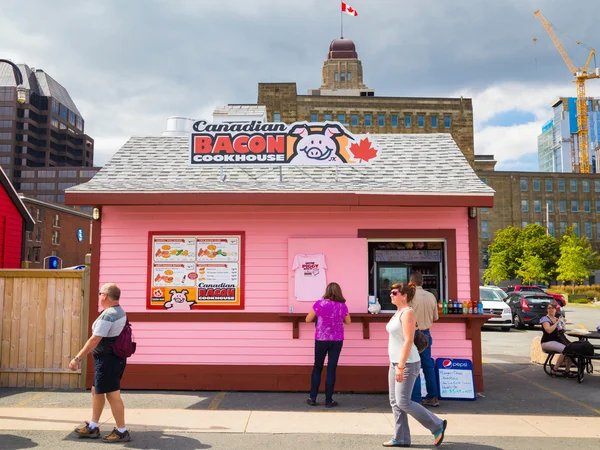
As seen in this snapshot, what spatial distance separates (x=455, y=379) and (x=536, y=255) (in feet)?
178

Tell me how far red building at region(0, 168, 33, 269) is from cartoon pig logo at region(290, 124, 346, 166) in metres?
9.43

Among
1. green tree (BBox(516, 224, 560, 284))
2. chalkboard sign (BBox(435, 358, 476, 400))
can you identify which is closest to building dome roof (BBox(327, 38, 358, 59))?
green tree (BBox(516, 224, 560, 284))

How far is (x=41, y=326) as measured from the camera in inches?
357

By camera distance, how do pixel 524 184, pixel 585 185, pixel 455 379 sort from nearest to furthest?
pixel 455 379
pixel 524 184
pixel 585 185

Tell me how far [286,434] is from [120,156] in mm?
6667

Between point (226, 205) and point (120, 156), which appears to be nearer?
point (226, 205)

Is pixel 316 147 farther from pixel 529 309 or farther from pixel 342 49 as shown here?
pixel 342 49

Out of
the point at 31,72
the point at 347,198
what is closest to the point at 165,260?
the point at 347,198

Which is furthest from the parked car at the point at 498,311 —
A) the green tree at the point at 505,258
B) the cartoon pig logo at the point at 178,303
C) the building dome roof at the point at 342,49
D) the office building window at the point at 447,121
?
the building dome roof at the point at 342,49

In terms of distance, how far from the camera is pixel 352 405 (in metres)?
8.12

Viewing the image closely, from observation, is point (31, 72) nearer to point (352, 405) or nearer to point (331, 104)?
point (331, 104)

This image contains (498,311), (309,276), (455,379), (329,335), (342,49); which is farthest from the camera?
(342,49)

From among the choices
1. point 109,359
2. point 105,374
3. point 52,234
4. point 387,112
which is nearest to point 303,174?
point 109,359

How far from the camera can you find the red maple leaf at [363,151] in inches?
368
